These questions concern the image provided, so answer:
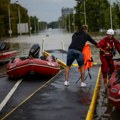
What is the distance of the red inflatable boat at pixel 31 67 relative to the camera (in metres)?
15.3

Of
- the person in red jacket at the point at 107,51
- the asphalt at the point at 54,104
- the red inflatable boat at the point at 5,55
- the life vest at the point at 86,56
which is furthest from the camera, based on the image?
the red inflatable boat at the point at 5,55

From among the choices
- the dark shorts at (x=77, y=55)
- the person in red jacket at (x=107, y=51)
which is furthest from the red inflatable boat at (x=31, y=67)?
the person in red jacket at (x=107, y=51)

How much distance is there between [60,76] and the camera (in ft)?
48.9

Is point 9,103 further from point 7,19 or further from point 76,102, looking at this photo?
point 7,19

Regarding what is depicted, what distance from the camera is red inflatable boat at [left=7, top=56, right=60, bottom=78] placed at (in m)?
15.3

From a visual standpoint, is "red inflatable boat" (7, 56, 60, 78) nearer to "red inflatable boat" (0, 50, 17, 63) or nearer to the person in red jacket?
the person in red jacket

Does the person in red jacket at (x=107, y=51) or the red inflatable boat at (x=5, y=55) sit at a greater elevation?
the person in red jacket at (x=107, y=51)

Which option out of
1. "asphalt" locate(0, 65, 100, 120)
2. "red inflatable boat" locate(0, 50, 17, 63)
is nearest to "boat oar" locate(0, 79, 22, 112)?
"asphalt" locate(0, 65, 100, 120)

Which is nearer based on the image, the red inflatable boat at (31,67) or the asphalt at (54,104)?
the asphalt at (54,104)

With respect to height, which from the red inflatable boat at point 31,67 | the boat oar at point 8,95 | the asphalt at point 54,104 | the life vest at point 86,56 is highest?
the life vest at point 86,56

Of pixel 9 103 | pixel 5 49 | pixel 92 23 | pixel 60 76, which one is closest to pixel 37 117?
pixel 9 103

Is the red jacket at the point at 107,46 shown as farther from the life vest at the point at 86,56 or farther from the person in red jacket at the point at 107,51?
the life vest at the point at 86,56

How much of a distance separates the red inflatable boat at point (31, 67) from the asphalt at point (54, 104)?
5.95ft

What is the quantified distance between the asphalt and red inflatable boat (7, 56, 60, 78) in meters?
1.81
